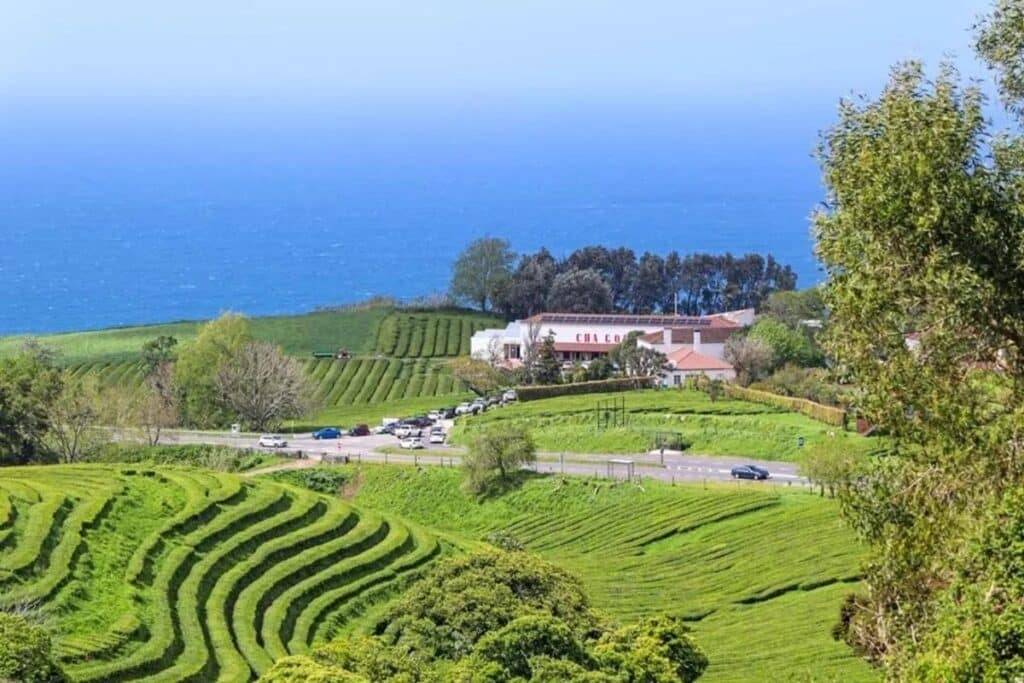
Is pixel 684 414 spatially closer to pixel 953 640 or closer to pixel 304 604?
pixel 304 604

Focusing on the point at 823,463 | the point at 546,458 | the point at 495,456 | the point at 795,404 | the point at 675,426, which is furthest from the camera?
the point at 795,404

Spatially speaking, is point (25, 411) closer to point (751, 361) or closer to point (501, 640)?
point (751, 361)

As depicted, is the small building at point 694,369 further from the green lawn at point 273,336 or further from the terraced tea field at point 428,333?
the green lawn at point 273,336

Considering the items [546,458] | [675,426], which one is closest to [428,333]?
[675,426]

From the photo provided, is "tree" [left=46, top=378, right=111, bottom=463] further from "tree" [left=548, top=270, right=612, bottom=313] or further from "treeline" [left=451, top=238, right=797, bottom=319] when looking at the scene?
"treeline" [left=451, top=238, right=797, bottom=319]

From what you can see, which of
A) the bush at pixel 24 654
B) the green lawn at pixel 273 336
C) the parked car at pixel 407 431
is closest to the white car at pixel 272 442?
the parked car at pixel 407 431

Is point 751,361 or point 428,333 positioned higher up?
point 428,333

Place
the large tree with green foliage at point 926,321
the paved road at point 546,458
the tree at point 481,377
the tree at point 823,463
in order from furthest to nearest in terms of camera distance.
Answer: the tree at point 481,377 < the paved road at point 546,458 < the tree at point 823,463 < the large tree with green foliage at point 926,321
